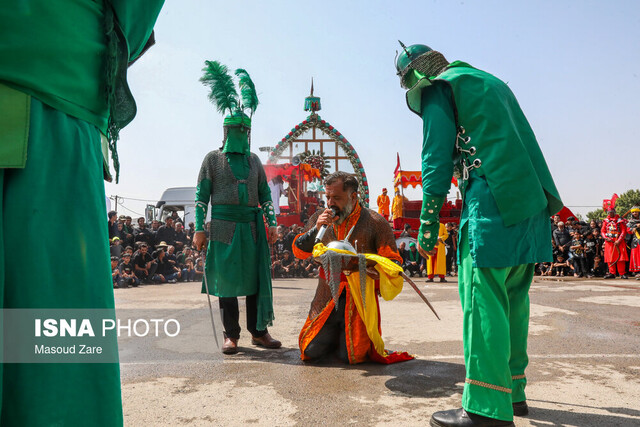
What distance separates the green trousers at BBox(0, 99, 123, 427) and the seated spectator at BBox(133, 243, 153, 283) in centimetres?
1213

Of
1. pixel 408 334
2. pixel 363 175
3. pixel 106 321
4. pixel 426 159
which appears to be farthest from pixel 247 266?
pixel 363 175

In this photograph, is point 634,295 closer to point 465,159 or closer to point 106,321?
point 465,159

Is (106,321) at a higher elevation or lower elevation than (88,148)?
lower

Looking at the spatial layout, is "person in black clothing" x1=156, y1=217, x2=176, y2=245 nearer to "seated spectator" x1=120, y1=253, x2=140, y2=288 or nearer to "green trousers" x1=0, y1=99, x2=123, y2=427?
"seated spectator" x1=120, y1=253, x2=140, y2=288

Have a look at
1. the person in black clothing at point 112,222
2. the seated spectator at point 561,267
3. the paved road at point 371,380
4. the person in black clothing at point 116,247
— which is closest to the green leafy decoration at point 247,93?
the paved road at point 371,380

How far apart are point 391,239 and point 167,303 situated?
490 centimetres

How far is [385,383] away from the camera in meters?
3.20

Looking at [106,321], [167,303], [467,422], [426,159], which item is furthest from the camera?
[167,303]

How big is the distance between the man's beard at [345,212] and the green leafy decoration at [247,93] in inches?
58.9

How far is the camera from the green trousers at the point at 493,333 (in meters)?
2.30

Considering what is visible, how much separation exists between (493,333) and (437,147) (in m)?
0.97

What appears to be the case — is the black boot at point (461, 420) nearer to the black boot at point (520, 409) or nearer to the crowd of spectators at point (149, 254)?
the black boot at point (520, 409)

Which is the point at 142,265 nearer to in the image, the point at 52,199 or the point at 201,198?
the point at 201,198

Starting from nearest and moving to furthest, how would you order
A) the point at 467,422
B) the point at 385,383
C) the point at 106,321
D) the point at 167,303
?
the point at 106,321
the point at 467,422
the point at 385,383
the point at 167,303
